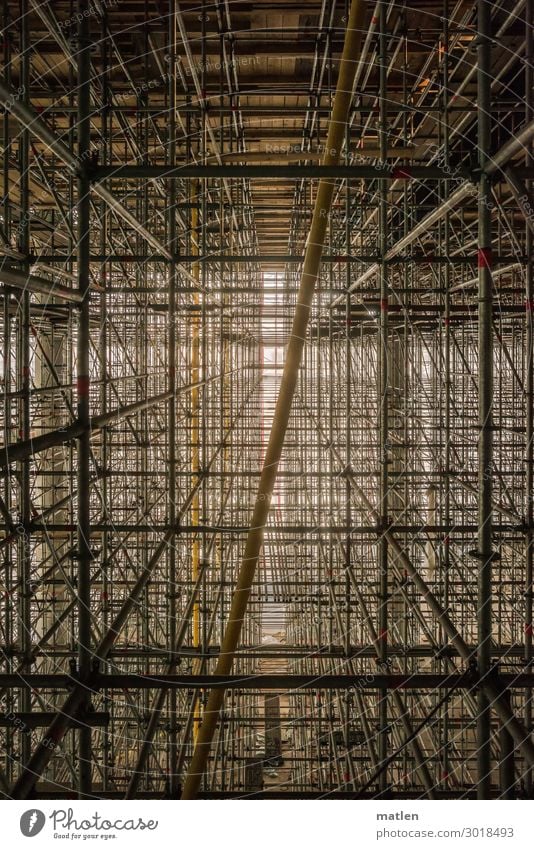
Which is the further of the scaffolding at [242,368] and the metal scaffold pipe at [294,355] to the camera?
the scaffolding at [242,368]

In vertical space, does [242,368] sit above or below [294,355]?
above

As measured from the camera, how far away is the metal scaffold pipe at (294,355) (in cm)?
214

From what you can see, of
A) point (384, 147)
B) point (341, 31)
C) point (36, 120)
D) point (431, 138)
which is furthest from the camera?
point (431, 138)

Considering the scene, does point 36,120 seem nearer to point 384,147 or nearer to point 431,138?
point 384,147

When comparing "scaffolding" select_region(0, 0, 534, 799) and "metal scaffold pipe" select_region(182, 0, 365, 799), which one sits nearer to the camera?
"metal scaffold pipe" select_region(182, 0, 365, 799)

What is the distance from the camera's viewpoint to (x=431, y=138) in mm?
6672

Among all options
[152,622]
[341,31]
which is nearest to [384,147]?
[341,31]

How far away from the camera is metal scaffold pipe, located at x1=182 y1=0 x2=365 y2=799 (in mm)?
2137

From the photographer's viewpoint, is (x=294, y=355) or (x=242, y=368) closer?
(x=294, y=355)

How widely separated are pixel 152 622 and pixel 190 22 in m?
6.49

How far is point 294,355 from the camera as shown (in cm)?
222

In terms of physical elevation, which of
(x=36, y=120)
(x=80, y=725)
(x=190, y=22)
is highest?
(x=190, y=22)
